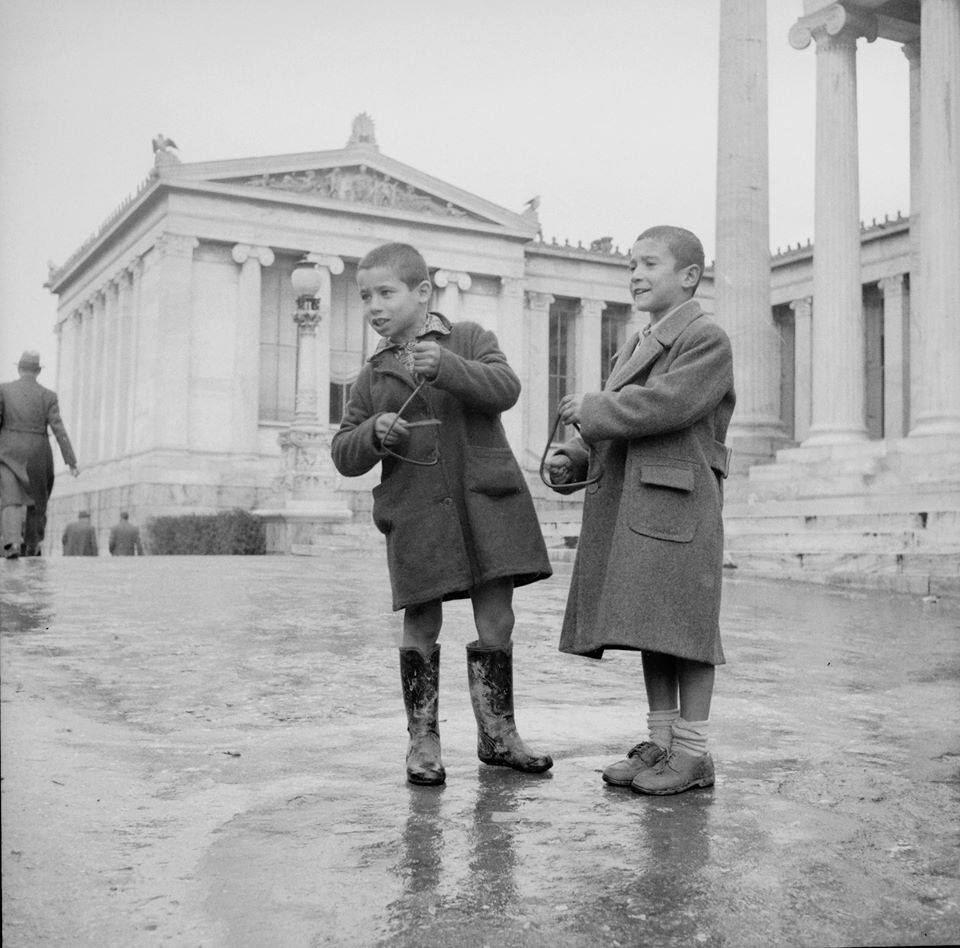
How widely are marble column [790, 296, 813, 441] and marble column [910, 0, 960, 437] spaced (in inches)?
906

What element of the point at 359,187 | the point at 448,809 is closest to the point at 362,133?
the point at 359,187

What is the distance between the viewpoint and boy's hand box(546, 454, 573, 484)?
3688 mm

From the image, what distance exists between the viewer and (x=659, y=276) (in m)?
3.68

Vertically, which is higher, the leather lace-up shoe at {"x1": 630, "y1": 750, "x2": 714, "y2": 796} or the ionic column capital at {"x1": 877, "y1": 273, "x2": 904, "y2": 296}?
the ionic column capital at {"x1": 877, "y1": 273, "x2": 904, "y2": 296}

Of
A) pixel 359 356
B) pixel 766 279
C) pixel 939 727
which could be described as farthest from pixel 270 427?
pixel 939 727

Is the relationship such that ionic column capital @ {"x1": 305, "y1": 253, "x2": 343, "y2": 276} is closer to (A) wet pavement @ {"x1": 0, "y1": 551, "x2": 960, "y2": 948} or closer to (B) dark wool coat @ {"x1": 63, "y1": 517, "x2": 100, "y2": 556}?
(B) dark wool coat @ {"x1": 63, "y1": 517, "x2": 100, "y2": 556}

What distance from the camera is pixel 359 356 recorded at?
4219 centimetres

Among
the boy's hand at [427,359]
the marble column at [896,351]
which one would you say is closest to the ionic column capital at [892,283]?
the marble column at [896,351]

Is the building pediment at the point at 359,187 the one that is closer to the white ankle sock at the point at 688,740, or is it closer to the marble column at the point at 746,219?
the marble column at the point at 746,219

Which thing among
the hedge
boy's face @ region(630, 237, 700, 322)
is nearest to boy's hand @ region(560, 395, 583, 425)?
boy's face @ region(630, 237, 700, 322)

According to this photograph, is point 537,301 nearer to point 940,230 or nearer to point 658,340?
point 940,230

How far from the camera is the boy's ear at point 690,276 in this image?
3693mm

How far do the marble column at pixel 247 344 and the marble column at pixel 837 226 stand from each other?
69.3 feet

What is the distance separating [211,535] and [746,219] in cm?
1156
